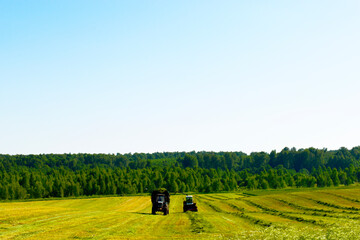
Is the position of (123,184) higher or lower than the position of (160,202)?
lower

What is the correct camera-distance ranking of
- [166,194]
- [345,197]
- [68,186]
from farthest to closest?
[68,186] < [345,197] < [166,194]

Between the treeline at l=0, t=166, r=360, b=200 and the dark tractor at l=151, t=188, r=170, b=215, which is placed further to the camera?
the treeline at l=0, t=166, r=360, b=200

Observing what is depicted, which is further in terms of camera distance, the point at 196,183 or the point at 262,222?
the point at 196,183

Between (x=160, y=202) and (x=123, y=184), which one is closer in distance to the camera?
(x=160, y=202)

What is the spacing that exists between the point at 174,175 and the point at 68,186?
185 ft

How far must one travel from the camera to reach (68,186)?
155 meters

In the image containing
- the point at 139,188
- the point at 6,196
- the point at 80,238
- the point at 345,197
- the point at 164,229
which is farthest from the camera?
the point at 139,188

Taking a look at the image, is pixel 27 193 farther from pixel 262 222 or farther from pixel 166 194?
pixel 262 222

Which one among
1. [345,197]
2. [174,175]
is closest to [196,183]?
[174,175]

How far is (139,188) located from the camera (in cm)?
16788

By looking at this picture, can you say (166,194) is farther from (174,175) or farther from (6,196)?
(174,175)

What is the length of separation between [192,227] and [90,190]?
137m

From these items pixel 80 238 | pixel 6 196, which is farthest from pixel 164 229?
pixel 6 196

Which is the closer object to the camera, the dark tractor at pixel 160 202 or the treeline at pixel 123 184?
the dark tractor at pixel 160 202
